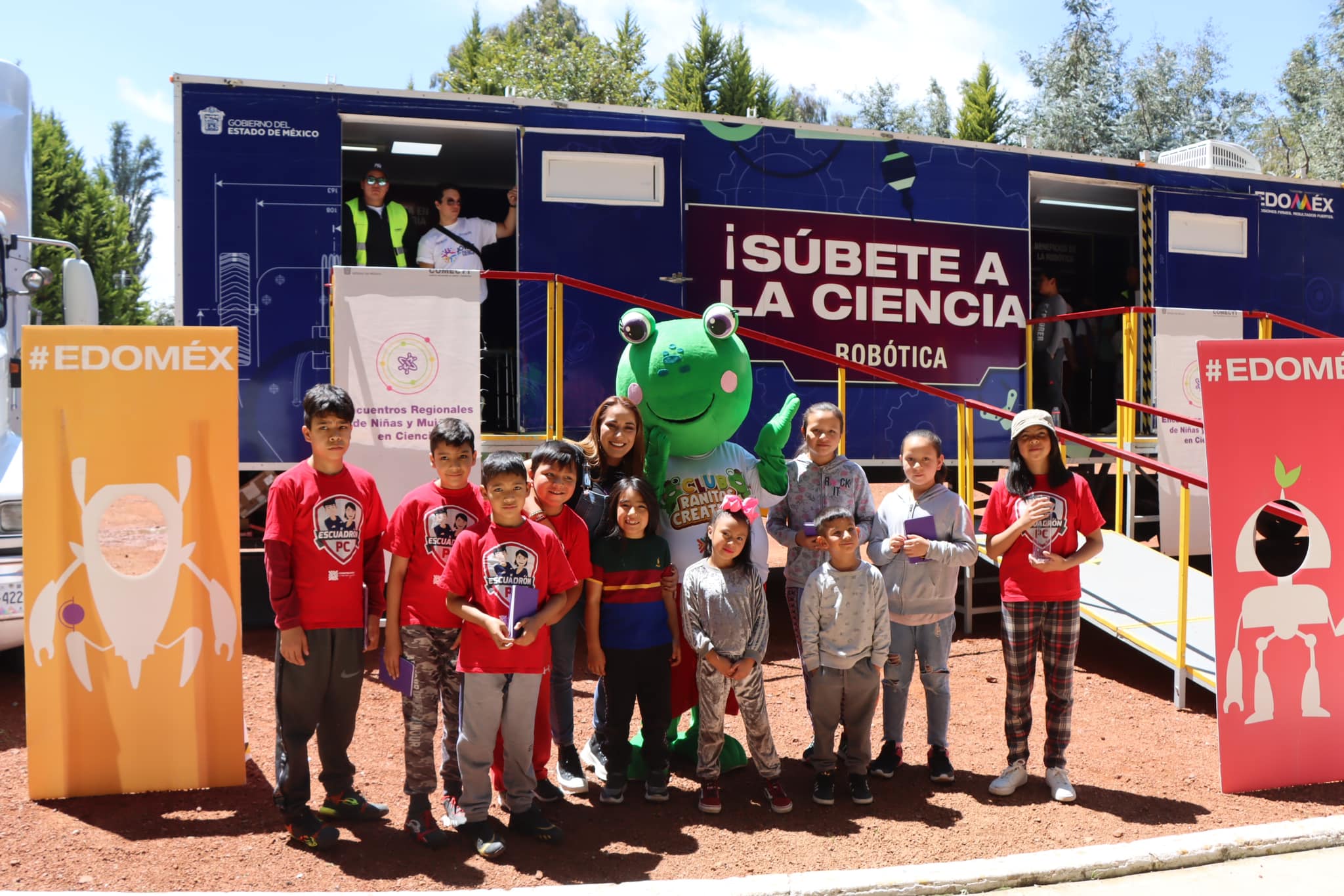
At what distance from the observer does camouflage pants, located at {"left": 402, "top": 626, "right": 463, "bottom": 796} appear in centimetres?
374

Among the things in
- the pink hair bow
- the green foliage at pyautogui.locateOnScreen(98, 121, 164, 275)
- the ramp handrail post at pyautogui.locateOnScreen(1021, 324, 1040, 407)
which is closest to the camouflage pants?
the pink hair bow

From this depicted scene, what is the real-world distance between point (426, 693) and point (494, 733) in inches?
12.2

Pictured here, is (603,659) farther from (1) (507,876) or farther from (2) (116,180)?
(2) (116,180)

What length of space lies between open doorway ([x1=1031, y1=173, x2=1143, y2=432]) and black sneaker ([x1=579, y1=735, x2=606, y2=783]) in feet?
19.8

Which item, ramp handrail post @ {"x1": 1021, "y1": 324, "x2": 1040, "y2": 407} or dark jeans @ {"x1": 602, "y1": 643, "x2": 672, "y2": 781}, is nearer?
dark jeans @ {"x1": 602, "y1": 643, "x2": 672, "y2": 781}

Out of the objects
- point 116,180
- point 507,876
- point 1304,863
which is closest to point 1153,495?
point 1304,863

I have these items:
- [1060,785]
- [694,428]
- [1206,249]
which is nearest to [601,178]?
[694,428]

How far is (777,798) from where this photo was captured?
13.5 ft

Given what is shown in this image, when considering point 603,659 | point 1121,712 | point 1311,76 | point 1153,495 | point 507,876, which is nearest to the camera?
point 507,876

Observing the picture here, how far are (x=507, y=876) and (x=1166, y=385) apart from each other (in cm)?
695

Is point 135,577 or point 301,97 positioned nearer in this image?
point 135,577

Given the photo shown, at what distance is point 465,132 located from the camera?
723 cm

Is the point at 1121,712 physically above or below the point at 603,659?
below

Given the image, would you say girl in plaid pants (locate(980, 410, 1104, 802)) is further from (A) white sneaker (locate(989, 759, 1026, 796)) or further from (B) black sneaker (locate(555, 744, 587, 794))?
(B) black sneaker (locate(555, 744, 587, 794))
